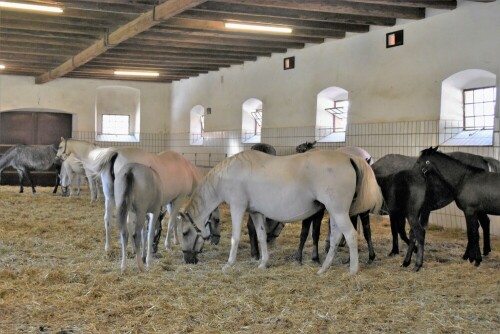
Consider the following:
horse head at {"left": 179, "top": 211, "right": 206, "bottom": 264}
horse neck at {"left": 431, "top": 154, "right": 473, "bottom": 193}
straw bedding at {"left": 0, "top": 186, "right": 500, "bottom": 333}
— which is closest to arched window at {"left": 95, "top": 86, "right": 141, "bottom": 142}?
straw bedding at {"left": 0, "top": 186, "right": 500, "bottom": 333}

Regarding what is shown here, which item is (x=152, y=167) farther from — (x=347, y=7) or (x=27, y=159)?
(x=27, y=159)

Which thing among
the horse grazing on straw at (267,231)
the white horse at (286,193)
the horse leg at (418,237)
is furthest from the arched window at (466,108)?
the white horse at (286,193)

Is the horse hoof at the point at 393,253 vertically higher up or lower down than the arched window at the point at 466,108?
lower down

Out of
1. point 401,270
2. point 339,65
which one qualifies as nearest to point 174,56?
point 339,65

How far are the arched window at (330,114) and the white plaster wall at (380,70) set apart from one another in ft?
0.55

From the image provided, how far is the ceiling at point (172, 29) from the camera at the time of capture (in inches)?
328

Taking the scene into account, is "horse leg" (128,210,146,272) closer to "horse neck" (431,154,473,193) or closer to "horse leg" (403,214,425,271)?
"horse leg" (403,214,425,271)

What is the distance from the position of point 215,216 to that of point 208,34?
4.88 metres

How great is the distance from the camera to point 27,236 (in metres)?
7.46

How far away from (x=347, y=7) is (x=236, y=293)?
5.21 meters

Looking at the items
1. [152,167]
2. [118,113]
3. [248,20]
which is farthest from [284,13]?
[118,113]

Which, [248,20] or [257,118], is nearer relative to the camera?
[248,20]

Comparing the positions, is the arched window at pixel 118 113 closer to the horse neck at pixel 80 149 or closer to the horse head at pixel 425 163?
the horse neck at pixel 80 149

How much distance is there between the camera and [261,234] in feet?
19.4
